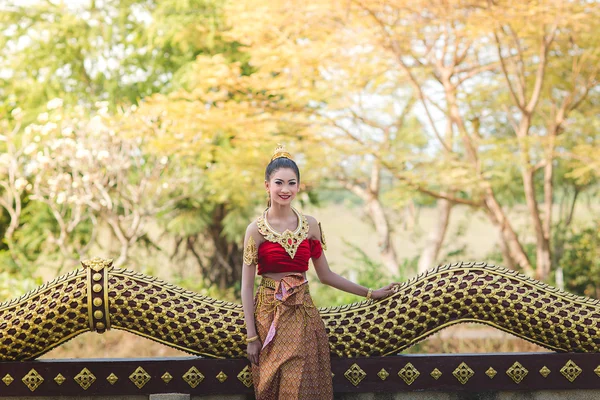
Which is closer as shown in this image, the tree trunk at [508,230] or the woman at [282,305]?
the woman at [282,305]

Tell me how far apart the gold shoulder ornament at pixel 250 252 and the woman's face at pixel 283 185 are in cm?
18

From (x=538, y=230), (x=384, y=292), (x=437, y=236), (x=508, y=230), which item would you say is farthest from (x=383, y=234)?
(x=384, y=292)

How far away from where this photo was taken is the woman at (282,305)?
271 centimetres

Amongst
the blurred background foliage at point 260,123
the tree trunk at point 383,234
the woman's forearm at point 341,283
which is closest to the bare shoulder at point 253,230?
the woman's forearm at point 341,283

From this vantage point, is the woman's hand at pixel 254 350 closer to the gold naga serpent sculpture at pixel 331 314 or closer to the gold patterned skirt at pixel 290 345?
the gold patterned skirt at pixel 290 345

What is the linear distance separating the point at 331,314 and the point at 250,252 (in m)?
0.58

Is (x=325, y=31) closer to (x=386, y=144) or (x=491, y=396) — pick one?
(x=386, y=144)

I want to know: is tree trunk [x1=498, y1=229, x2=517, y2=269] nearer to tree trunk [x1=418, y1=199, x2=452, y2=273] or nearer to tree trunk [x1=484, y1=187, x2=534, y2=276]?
tree trunk [x1=484, y1=187, x2=534, y2=276]

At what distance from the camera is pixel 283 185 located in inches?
108

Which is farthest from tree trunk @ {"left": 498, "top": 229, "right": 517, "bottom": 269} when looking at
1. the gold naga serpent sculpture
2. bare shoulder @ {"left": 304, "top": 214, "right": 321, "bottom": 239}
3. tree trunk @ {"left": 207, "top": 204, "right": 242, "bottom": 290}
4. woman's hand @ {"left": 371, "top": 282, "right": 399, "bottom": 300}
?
bare shoulder @ {"left": 304, "top": 214, "right": 321, "bottom": 239}

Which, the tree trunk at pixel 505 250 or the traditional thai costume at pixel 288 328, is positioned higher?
the traditional thai costume at pixel 288 328

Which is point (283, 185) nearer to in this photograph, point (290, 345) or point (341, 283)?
point (341, 283)

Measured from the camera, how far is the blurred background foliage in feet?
28.6

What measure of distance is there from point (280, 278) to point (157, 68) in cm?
867
